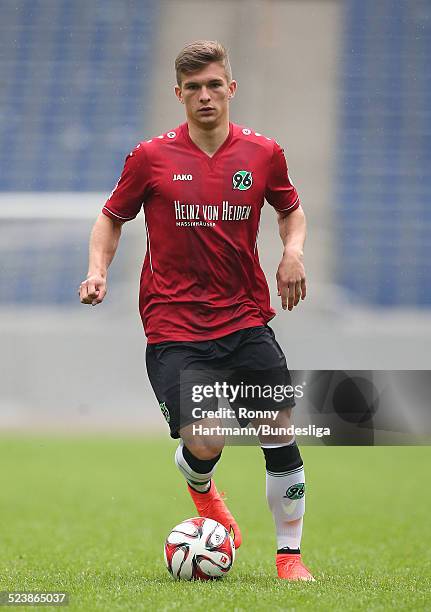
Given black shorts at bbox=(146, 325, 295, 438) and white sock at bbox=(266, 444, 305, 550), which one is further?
white sock at bbox=(266, 444, 305, 550)

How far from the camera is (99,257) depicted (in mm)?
4078

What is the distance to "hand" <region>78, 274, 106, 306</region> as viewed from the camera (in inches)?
151

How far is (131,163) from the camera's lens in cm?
411

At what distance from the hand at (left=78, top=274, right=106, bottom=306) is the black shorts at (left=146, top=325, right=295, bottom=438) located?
36 centimetres

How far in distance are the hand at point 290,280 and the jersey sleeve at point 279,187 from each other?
34cm

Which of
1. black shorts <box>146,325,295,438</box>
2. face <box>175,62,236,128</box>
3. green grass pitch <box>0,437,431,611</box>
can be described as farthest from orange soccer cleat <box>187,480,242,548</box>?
face <box>175,62,236,128</box>

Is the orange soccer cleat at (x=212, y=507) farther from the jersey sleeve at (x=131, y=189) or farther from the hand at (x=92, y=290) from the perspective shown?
the jersey sleeve at (x=131, y=189)

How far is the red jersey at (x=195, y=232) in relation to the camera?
4.07m

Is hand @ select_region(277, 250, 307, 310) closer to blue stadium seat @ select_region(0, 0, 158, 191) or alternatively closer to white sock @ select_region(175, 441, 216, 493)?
white sock @ select_region(175, 441, 216, 493)

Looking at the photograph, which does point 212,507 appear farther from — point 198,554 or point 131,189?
point 131,189

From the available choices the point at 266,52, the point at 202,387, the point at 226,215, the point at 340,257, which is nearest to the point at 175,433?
Answer: the point at 202,387

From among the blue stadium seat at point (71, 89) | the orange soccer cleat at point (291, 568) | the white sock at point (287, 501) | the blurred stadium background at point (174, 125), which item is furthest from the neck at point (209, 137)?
A: the blue stadium seat at point (71, 89)

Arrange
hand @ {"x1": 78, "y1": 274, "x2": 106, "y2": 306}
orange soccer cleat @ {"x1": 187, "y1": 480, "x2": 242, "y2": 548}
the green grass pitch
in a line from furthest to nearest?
orange soccer cleat @ {"x1": 187, "y1": 480, "x2": 242, "y2": 548} → hand @ {"x1": 78, "y1": 274, "x2": 106, "y2": 306} → the green grass pitch

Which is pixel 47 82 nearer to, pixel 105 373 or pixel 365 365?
pixel 105 373
